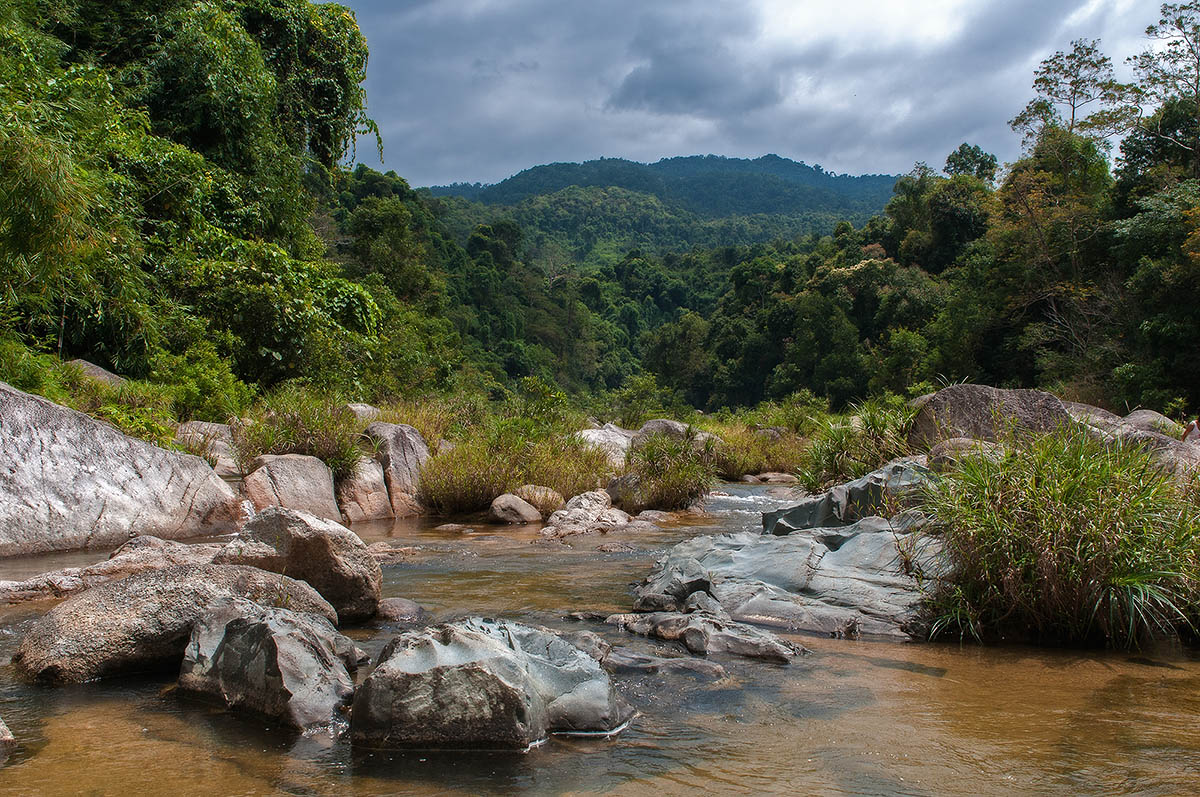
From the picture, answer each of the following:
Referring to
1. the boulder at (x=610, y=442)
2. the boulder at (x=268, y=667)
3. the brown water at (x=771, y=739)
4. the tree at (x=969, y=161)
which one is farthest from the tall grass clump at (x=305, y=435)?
the tree at (x=969, y=161)

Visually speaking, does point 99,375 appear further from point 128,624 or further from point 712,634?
point 712,634

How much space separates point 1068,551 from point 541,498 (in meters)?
7.29

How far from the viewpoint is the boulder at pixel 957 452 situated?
224 inches

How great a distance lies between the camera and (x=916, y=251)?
153 ft

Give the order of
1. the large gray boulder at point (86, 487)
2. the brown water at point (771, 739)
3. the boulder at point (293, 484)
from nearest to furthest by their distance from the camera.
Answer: the brown water at point (771, 739)
the large gray boulder at point (86, 487)
the boulder at point (293, 484)

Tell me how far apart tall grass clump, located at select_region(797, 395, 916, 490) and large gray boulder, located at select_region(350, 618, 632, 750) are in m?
6.89

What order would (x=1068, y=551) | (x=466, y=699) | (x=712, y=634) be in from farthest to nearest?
1. (x=712, y=634)
2. (x=1068, y=551)
3. (x=466, y=699)

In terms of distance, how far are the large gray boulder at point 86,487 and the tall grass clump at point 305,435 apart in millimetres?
1711

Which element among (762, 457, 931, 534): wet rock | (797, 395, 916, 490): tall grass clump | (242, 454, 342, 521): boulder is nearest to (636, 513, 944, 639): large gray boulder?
(762, 457, 931, 534): wet rock

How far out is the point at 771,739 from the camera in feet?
11.7

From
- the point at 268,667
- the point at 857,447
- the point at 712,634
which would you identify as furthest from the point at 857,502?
the point at 268,667

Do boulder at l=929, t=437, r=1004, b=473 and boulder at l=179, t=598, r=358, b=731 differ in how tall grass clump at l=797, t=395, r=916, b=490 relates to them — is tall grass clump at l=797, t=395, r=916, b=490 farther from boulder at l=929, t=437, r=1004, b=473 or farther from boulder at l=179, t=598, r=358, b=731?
boulder at l=179, t=598, r=358, b=731

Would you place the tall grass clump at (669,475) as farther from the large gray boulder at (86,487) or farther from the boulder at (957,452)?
the large gray boulder at (86,487)

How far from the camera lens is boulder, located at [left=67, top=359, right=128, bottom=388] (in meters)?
10.7
